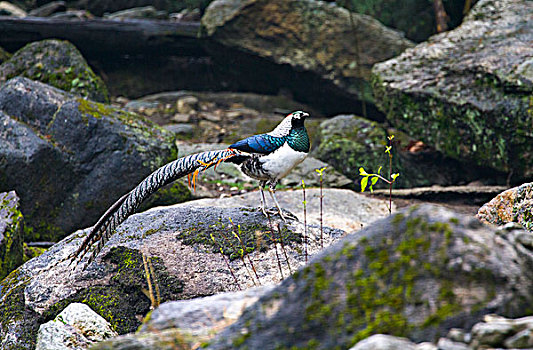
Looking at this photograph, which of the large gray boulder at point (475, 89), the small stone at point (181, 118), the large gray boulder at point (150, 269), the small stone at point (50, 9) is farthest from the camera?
the small stone at point (50, 9)

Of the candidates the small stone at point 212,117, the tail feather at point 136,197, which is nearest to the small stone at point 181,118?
the small stone at point 212,117

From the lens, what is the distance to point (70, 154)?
20.7 ft

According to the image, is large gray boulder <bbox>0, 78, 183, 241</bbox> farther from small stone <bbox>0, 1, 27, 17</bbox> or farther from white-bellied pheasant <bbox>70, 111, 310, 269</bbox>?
small stone <bbox>0, 1, 27, 17</bbox>

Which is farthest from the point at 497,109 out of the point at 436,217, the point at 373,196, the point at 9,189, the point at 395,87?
the point at 9,189

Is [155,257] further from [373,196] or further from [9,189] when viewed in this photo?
[373,196]

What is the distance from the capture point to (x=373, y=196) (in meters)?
7.68

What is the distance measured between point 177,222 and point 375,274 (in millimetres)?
2536

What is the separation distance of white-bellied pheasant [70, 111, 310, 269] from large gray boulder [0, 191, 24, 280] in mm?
1236

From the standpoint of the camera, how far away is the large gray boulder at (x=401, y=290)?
1.83 meters

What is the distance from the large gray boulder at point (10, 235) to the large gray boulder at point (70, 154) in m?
0.89

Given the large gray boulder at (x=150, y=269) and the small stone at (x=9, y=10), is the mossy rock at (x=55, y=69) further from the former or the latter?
the small stone at (x=9, y=10)

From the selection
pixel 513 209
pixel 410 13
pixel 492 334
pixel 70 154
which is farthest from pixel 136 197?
pixel 410 13

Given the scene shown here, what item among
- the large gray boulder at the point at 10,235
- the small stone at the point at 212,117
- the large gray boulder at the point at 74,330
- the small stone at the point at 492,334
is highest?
the small stone at the point at 492,334

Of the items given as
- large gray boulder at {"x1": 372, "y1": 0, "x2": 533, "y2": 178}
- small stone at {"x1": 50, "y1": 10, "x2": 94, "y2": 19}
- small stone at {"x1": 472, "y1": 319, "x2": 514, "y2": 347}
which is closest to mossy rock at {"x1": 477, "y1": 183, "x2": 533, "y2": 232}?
small stone at {"x1": 472, "y1": 319, "x2": 514, "y2": 347}
